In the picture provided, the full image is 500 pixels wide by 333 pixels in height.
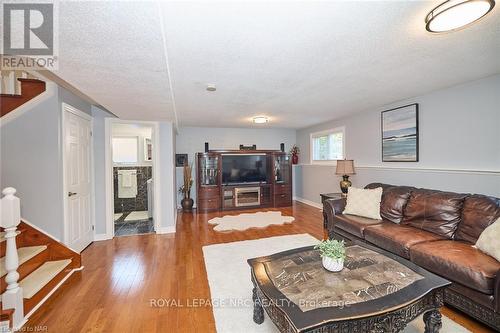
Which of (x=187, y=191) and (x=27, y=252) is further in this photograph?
(x=187, y=191)

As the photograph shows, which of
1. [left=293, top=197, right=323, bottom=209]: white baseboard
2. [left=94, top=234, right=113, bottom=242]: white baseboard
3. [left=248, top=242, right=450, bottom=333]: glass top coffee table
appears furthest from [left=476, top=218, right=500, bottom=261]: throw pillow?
[left=94, top=234, right=113, bottom=242]: white baseboard

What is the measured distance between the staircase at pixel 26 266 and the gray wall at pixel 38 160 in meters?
0.16

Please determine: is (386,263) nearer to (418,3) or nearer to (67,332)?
(418,3)

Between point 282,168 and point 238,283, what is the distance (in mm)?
4467

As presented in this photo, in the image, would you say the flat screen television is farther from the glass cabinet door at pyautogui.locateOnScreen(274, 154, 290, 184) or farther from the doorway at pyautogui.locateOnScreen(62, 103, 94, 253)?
the doorway at pyautogui.locateOnScreen(62, 103, 94, 253)

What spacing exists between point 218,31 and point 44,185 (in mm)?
2787

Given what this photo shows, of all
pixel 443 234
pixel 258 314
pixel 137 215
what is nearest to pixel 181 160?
pixel 137 215

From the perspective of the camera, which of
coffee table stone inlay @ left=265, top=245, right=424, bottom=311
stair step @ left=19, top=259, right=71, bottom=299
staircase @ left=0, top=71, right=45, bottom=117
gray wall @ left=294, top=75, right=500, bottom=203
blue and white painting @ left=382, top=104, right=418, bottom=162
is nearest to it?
coffee table stone inlay @ left=265, top=245, right=424, bottom=311

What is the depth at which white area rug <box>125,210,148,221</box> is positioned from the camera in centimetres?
524

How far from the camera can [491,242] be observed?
1.89 meters

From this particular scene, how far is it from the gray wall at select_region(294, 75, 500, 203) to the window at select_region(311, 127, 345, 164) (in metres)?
0.86

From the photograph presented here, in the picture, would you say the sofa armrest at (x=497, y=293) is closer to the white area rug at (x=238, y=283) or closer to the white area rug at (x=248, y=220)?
the white area rug at (x=238, y=283)

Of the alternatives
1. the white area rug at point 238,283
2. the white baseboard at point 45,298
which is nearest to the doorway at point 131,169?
the white baseboard at point 45,298

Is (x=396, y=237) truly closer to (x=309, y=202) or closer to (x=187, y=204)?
(x=309, y=202)
